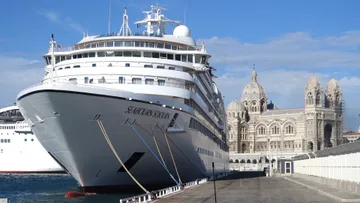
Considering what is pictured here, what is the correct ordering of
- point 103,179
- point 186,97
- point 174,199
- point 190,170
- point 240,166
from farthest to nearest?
point 240,166 < point 190,170 < point 186,97 < point 103,179 < point 174,199

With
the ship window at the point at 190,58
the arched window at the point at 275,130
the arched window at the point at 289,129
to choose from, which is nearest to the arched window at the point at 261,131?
the arched window at the point at 275,130

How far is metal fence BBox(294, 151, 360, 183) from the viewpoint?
3261 centimetres

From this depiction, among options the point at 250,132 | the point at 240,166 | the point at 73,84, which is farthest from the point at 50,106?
the point at 250,132

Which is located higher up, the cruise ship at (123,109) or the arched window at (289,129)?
the arched window at (289,129)

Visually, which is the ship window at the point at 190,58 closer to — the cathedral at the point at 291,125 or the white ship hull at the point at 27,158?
the white ship hull at the point at 27,158

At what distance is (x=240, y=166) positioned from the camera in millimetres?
165625

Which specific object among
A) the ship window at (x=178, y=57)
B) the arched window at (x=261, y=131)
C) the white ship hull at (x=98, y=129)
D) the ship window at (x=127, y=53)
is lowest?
the white ship hull at (x=98, y=129)

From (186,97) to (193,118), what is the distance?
7.92 feet

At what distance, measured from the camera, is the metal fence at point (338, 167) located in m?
32.6

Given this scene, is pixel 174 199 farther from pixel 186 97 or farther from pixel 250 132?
pixel 250 132

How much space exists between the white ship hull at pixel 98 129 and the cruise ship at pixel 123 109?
0.06 metres

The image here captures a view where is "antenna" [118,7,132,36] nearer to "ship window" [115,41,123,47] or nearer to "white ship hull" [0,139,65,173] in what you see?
"ship window" [115,41,123,47]

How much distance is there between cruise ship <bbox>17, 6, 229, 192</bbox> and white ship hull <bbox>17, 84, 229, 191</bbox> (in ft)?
0.18

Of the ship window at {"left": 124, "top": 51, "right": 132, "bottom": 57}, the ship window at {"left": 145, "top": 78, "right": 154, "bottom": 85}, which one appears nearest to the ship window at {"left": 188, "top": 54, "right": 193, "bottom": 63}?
the ship window at {"left": 124, "top": 51, "right": 132, "bottom": 57}
